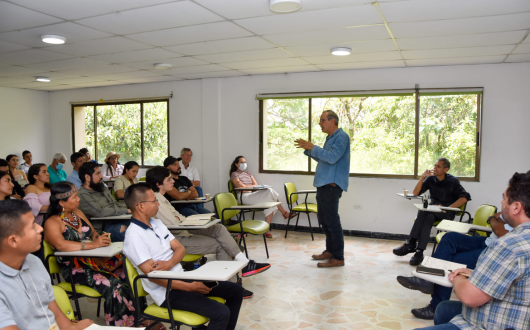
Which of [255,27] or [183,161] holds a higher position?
[255,27]

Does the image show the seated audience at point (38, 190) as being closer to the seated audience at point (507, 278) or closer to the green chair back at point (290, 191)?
the green chair back at point (290, 191)

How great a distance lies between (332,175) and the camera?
4.35 metres

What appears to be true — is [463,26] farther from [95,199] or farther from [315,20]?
[95,199]

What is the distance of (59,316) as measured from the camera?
1766 millimetres

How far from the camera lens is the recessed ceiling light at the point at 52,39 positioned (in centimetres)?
392

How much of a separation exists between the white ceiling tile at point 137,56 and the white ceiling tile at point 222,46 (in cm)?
21

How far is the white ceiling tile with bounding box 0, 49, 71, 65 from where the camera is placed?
15.4 ft

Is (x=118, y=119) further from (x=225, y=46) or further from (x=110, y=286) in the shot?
(x=110, y=286)

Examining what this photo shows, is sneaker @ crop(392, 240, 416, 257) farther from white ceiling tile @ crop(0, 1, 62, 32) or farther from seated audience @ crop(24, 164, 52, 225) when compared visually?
white ceiling tile @ crop(0, 1, 62, 32)

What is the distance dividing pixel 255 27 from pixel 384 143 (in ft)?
10.5

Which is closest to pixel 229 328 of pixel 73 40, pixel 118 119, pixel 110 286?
pixel 110 286

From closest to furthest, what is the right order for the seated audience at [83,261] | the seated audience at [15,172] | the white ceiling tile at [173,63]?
the seated audience at [83,261]
the white ceiling tile at [173,63]
the seated audience at [15,172]

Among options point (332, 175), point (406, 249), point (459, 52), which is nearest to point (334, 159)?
point (332, 175)

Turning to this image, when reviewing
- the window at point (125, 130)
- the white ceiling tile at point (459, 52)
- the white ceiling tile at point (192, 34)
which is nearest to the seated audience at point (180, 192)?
the white ceiling tile at point (192, 34)
